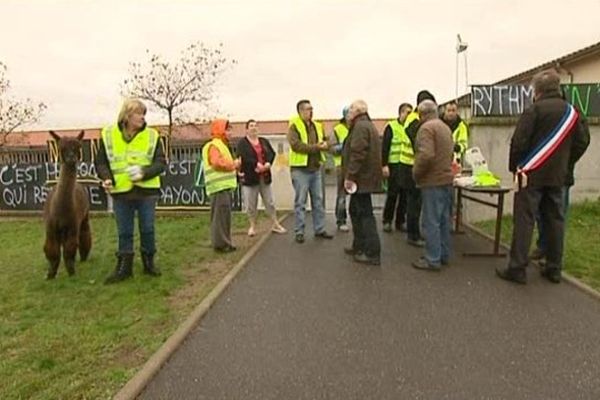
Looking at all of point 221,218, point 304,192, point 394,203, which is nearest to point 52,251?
point 221,218

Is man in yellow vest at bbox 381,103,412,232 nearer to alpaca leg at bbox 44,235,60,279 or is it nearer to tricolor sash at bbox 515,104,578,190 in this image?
tricolor sash at bbox 515,104,578,190

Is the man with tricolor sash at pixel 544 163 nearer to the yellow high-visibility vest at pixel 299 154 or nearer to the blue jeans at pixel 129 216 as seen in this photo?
the yellow high-visibility vest at pixel 299 154

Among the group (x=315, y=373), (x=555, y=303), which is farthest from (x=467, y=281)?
(x=315, y=373)

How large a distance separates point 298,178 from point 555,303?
3.92 metres

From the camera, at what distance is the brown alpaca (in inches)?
225

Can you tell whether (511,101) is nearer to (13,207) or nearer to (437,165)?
(437,165)

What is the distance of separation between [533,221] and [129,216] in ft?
14.1

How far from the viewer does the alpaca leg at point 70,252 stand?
6.02 metres

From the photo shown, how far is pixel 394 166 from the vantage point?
311 inches

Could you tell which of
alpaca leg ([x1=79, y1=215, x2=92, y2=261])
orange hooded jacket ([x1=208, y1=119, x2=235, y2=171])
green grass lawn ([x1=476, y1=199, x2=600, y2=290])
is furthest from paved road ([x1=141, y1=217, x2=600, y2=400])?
alpaca leg ([x1=79, y1=215, x2=92, y2=261])

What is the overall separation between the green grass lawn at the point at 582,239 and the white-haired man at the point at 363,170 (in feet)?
7.47

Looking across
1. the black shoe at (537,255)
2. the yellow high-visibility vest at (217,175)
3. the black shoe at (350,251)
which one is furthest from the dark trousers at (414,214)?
the yellow high-visibility vest at (217,175)

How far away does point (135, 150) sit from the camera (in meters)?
5.55

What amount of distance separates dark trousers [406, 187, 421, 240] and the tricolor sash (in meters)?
2.05
